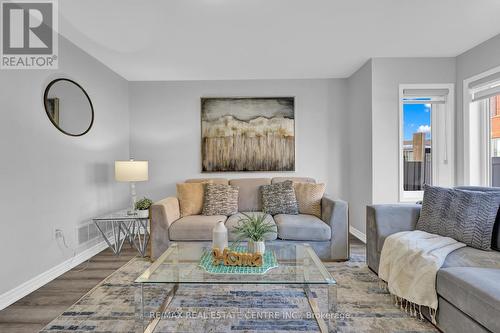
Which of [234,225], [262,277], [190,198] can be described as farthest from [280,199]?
[262,277]

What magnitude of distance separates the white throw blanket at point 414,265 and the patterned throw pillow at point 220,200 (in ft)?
5.84

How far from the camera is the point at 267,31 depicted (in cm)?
279

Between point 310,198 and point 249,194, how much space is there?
809 millimetres

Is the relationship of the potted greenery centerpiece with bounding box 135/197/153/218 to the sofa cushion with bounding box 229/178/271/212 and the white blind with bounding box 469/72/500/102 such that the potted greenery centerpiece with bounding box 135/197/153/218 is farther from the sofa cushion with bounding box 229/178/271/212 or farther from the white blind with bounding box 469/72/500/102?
the white blind with bounding box 469/72/500/102

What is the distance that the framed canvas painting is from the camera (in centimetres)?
425

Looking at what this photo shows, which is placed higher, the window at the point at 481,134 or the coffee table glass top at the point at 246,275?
the window at the point at 481,134

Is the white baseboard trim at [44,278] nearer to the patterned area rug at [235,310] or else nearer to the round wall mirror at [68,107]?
the patterned area rug at [235,310]

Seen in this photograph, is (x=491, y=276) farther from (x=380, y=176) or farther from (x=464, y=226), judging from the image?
(x=380, y=176)

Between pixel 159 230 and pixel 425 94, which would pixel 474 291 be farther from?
pixel 425 94

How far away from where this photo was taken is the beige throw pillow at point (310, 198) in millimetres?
3418

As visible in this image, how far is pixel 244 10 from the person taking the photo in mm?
2404

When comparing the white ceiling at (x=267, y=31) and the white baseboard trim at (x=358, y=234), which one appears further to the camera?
the white baseboard trim at (x=358, y=234)

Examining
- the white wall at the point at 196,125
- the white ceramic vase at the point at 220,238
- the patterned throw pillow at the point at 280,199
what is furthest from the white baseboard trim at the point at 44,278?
the patterned throw pillow at the point at 280,199

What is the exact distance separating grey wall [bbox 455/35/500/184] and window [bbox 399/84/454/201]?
14 centimetres
